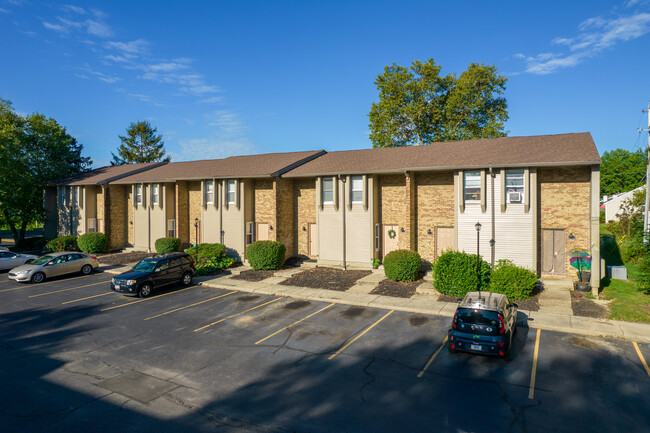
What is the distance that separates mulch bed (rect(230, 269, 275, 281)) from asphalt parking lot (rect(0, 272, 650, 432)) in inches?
251

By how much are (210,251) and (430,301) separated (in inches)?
606

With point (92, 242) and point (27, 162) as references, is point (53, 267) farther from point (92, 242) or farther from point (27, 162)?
point (27, 162)

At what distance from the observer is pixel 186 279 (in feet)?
67.4

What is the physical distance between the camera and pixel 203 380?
9.43m

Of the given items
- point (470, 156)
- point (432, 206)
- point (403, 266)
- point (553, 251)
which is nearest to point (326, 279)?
point (403, 266)

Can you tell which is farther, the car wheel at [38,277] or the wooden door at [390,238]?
the wooden door at [390,238]

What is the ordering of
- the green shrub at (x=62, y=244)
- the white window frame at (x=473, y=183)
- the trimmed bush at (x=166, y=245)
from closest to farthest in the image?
1. the white window frame at (x=473, y=183)
2. the trimmed bush at (x=166, y=245)
3. the green shrub at (x=62, y=244)

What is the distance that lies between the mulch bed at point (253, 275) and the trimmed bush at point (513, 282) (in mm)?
12224

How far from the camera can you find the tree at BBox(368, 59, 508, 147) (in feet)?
126

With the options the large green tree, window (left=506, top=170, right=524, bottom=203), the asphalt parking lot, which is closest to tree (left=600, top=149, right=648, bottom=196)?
window (left=506, top=170, right=524, bottom=203)

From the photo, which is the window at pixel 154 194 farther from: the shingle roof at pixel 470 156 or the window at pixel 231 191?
the shingle roof at pixel 470 156

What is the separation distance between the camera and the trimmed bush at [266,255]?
76.6 feet

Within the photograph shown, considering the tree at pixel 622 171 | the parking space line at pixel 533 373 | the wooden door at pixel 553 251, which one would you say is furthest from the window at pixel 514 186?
the tree at pixel 622 171

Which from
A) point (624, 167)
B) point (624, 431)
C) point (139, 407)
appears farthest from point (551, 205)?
point (624, 167)
